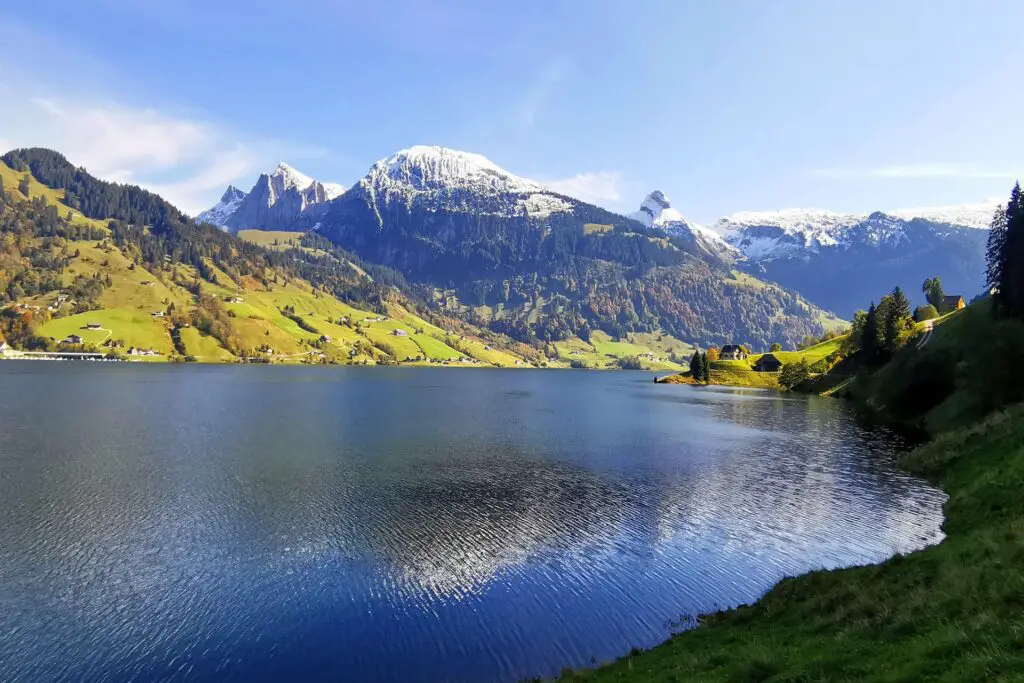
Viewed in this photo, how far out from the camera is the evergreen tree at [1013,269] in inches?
3957

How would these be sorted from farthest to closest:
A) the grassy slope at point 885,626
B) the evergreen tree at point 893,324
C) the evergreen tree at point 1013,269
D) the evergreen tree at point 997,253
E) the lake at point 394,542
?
1. the evergreen tree at point 893,324
2. the evergreen tree at point 997,253
3. the evergreen tree at point 1013,269
4. the lake at point 394,542
5. the grassy slope at point 885,626

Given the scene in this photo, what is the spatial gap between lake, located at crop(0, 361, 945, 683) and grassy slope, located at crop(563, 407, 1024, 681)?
472cm

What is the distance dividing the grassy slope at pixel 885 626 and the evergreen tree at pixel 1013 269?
85.0 metres

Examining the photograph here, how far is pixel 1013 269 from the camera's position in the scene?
103 metres

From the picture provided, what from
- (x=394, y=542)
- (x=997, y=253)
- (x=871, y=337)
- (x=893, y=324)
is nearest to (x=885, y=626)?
(x=394, y=542)

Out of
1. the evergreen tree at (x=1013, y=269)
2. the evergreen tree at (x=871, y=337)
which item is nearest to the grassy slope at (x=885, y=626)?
the evergreen tree at (x=1013, y=269)

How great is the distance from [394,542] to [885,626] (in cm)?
3367

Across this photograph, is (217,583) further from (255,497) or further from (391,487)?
(391,487)

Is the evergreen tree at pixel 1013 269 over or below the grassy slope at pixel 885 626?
over

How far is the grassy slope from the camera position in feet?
52.1

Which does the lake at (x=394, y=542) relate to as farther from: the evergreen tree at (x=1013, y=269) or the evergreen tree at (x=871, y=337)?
the evergreen tree at (x=871, y=337)

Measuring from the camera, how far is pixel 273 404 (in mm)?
142000

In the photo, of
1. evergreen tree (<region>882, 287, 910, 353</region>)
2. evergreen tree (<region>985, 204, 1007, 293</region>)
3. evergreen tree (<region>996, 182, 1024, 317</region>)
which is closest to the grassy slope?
evergreen tree (<region>996, 182, 1024, 317</region>)

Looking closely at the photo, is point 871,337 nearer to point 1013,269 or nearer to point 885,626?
point 1013,269
